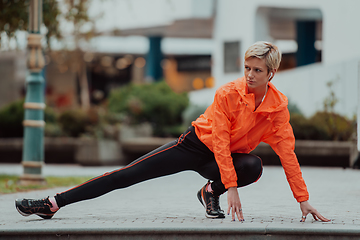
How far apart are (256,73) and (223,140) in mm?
527

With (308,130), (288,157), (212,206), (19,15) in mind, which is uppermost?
(19,15)

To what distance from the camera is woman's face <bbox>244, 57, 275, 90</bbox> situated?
3.53m

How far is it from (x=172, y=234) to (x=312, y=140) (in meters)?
7.33

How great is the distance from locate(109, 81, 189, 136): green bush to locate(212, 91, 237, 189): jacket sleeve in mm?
8661

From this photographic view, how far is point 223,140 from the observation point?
3.65 m

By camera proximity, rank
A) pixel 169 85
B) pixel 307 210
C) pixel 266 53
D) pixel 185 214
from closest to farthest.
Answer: pixel 266 53, pixel 307 210, pixel 185 214, pixel 169 85

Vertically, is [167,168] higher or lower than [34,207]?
higher

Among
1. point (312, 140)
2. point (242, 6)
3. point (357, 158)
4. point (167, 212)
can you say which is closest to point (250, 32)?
point (242, 6)

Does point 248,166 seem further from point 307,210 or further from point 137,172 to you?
point 137,172

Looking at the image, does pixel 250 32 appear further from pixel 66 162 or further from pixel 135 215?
pixel 135 215

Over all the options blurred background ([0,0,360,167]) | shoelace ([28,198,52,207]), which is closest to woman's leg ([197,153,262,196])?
shoelace ([28,198,52,207])

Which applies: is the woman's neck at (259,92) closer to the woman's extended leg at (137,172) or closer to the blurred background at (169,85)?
the woman's extended leg at (137,172)

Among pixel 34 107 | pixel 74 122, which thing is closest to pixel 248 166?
pixel 34 107

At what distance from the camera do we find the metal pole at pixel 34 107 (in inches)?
287
